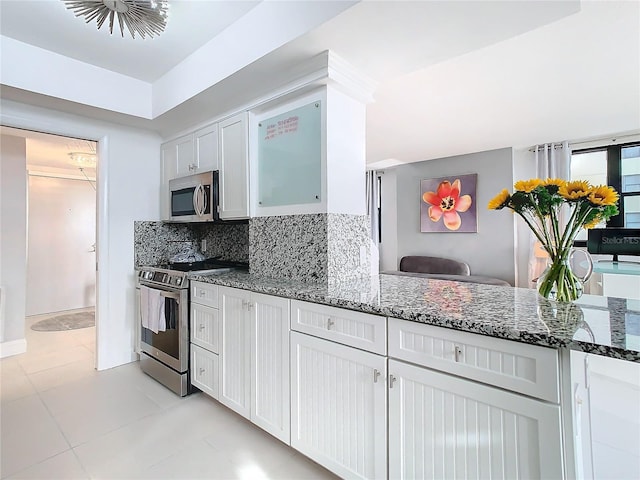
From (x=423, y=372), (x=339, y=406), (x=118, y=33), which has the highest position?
(x=118, y=33)

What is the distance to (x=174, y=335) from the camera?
97.2 inches

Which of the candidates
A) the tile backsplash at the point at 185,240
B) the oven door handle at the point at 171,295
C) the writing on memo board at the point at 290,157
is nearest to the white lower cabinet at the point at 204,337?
the oven door handle at the point at 171,295

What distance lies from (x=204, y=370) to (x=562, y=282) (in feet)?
7.10

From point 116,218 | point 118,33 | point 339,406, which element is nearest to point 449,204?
point 339,406

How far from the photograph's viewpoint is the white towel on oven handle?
8.36ft

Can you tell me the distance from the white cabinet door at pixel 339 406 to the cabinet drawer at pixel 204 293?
2.54 feet

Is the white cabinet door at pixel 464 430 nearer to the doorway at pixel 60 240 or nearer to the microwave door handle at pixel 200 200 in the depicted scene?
the microwave door handle at pixel 200 200

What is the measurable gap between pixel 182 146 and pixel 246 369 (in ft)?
6.94

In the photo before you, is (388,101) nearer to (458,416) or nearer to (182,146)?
(182,146)

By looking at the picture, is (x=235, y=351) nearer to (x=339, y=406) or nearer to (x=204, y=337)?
(x=204, y=337)

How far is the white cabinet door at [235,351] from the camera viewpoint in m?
1.93

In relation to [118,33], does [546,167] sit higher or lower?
lower

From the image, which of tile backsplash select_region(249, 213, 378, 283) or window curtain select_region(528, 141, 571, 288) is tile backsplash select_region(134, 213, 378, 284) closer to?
tile backsplash select_region(249, 213, 378, 283)

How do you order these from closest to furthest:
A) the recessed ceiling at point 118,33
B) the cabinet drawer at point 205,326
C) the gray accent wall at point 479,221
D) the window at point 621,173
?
the recessed ceiling at point 118,33 < the cabinet drawer at point 205,326 < the window at point 621,173 < the gray accent wall at point 479,221
